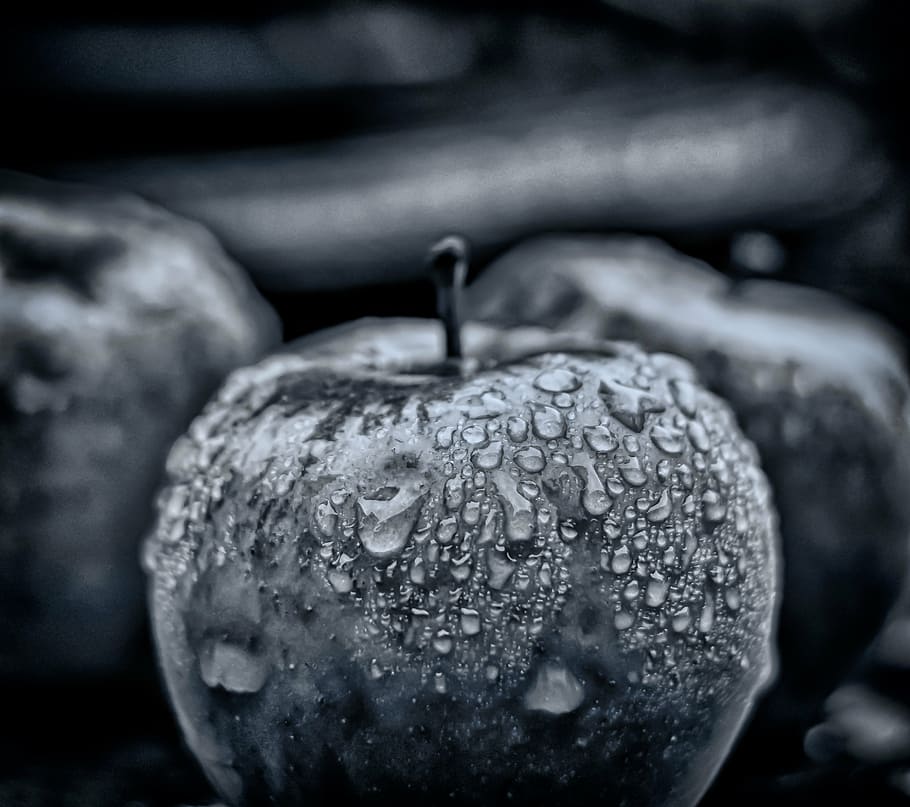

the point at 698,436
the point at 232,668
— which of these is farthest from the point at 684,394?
the point at 232,668

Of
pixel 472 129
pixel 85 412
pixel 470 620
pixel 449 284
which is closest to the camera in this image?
pixel 470 620

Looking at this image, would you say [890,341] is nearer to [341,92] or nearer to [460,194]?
[460,194]

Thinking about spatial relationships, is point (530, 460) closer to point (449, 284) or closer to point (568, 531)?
point (568, 531)

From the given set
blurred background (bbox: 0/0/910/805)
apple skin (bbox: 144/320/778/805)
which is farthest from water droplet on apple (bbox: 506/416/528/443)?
blurred background (bbox: 0/0/910/805)

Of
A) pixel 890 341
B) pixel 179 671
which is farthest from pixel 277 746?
pixel 890 341

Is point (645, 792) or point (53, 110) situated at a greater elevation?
point (53, 110)

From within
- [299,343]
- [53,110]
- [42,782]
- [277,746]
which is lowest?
[42,782]
